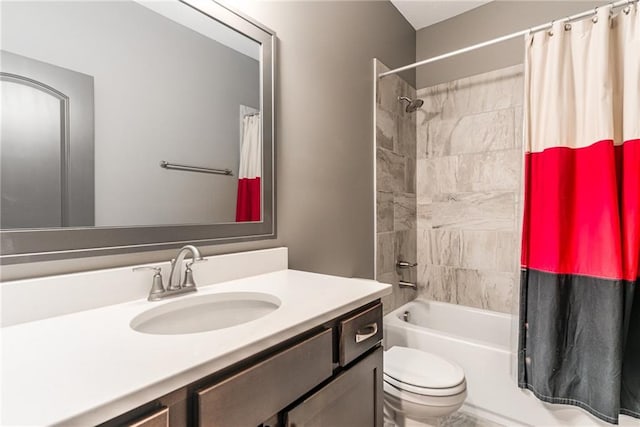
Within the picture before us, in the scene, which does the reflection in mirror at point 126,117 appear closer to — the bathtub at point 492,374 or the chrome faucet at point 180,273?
the chrome faucet at point 180,273

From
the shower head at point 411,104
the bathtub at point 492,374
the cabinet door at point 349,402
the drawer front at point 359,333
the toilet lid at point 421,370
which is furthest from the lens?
the shower head at point 411,104

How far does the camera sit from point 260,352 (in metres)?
0.65

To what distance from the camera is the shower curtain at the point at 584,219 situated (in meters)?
1.29

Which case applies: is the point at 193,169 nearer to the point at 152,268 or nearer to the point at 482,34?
the point at 152,268

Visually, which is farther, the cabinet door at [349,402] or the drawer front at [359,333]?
the drawer front at [359,333]

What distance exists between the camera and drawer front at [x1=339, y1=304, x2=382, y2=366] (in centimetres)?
86

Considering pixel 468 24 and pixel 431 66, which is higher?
pixel 468 24

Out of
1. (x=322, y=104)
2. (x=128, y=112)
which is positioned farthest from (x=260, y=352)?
(x=322, y=104)

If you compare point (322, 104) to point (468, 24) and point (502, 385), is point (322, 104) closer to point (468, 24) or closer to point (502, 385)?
point (468, 24)

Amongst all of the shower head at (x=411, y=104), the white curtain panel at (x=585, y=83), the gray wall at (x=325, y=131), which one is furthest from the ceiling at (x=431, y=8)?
the white curtain panel at (x=585, y=83)

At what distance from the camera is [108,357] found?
0.55 meters

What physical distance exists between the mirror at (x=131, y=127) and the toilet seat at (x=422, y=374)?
2.80ft

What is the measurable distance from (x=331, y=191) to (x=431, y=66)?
1.56 m

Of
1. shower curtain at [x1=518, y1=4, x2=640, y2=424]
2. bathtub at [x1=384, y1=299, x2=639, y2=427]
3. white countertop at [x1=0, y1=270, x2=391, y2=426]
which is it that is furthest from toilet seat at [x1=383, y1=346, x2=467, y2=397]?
white countertop at [x1=0, y1=270, x2=391, y2=426]
